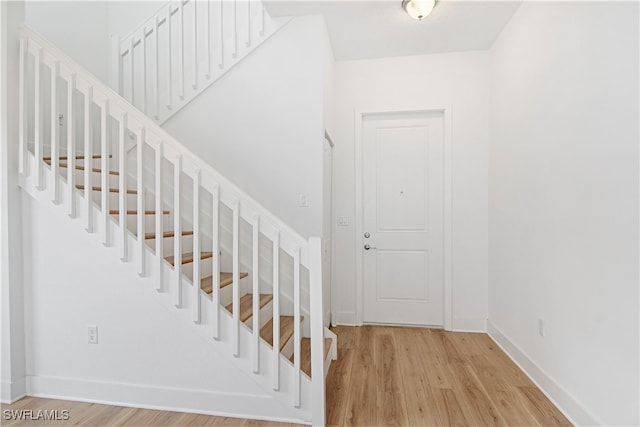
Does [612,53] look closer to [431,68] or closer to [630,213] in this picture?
[630,213]

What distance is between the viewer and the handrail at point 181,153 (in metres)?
1.87

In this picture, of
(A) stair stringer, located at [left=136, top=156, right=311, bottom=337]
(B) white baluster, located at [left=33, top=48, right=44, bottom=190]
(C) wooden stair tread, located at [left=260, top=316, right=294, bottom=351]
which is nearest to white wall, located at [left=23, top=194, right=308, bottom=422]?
(B) white baluster, located at [left=33, top=48, right=44, bottom=190]

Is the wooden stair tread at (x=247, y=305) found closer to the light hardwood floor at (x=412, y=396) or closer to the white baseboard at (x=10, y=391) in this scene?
the light hardwood floor at (x=412, y=396)

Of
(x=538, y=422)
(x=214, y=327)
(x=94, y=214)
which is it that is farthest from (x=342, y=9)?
(x=538, y=422)

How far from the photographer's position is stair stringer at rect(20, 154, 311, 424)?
1.89 m

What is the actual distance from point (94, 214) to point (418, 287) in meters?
2.80

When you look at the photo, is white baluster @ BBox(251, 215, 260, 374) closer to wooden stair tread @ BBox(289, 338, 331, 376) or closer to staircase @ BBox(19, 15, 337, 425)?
staircase @ BBox(19, 15, 337, 425)

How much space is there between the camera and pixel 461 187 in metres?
3.32

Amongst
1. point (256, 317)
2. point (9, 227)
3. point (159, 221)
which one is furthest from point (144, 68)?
point (256, 317)

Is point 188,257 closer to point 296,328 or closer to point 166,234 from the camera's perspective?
point 166,234

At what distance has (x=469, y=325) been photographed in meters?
3.30

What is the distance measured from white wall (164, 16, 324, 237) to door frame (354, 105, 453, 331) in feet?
2.61

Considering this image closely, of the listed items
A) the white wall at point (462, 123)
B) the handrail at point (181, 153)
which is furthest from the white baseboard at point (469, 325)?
the handrail at point (181, 153)

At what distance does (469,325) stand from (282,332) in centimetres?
197
